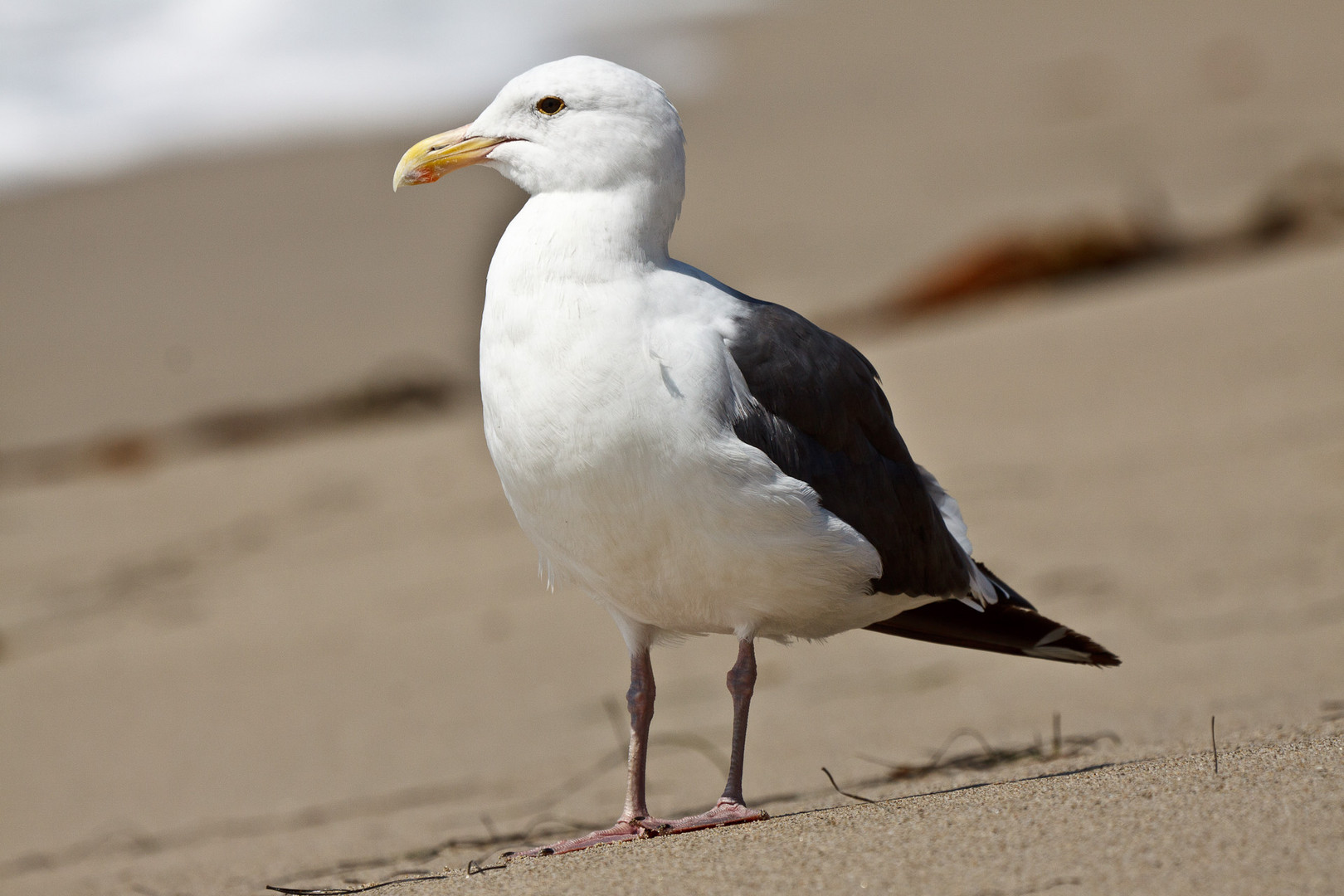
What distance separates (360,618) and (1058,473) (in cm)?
354

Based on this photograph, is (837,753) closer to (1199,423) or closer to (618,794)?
(618,794)

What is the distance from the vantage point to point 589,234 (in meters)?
3.59

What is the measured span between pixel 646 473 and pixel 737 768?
76cm

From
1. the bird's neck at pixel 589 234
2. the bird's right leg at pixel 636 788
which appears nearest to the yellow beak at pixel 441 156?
the bird's neck at pixel 589 234

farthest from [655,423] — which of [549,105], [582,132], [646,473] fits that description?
[549,105]

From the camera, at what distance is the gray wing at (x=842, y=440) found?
11.6ft

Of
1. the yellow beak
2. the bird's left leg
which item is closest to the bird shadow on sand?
the bird's left leg

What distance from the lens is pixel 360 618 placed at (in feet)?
24.0

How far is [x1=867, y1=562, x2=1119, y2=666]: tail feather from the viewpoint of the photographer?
4.21m

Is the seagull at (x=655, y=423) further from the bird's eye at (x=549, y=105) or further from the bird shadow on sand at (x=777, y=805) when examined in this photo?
the bird shadow on sand at (x=777, y=805)

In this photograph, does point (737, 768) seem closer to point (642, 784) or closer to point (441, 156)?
point (642, 784)

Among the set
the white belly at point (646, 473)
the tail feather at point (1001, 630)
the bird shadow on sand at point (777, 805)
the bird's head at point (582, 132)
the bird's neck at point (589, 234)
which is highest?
the bird's head at point (582, 132)

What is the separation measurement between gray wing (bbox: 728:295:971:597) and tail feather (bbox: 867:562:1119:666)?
0.16 m

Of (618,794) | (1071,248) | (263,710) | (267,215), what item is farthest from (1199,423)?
(267,215)
